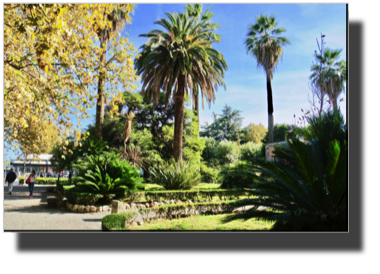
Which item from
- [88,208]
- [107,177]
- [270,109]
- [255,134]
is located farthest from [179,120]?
[255,134]

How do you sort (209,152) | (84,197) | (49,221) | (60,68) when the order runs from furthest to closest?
(209,152) < (84,197) < (49,221) < (60,68)

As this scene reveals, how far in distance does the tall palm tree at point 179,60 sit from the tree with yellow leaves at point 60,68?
30.2ft

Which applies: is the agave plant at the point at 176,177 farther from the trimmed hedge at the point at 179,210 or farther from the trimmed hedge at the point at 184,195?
the trimmed hedge at the point at 179,210

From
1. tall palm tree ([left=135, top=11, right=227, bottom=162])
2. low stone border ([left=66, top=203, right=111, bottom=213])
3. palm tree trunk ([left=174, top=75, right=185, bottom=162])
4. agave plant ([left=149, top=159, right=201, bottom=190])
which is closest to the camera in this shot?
low stone border ([left=66, top=203, right=111, bottom=213])

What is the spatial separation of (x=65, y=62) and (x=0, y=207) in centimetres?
258

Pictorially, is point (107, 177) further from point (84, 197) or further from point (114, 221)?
point (114, 221)

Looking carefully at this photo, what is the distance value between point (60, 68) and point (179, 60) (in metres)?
10.3

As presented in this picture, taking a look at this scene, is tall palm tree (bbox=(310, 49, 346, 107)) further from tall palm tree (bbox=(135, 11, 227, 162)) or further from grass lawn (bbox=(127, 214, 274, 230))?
tall palm tree (bbox=(135, 11, 227, 162))

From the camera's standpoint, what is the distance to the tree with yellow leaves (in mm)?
4254

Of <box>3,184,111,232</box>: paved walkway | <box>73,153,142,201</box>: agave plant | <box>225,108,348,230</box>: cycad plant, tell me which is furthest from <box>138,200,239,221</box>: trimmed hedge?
<box>225,108,348,230</box>: cycad plant

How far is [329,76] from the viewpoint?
11.1 metres

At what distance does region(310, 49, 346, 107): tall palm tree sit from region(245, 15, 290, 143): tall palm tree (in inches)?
384
